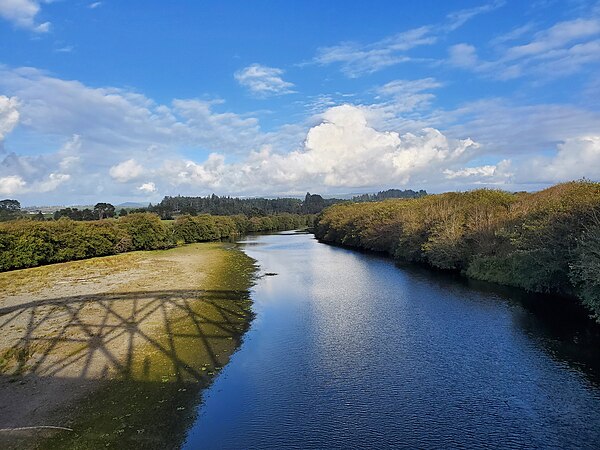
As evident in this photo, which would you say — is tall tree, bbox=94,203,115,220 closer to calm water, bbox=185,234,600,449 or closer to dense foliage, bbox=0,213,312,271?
dense foliage, bbox=0,213,312,271

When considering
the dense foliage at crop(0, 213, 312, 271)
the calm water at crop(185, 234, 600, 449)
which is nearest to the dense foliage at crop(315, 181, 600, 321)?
the calm water at crop(185, 234, 600, 449)

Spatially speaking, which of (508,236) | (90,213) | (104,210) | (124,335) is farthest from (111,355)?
(104,210)

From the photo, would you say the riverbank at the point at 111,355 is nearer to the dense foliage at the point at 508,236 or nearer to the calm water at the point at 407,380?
the calm water at the point at 407,380

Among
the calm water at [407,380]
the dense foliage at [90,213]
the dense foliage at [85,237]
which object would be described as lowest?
the calm water at [407,380]

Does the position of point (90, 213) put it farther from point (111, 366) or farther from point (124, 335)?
point (111, 366)

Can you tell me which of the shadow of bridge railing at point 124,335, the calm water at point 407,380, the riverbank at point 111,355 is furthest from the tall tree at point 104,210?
the calm water at point 407,380
